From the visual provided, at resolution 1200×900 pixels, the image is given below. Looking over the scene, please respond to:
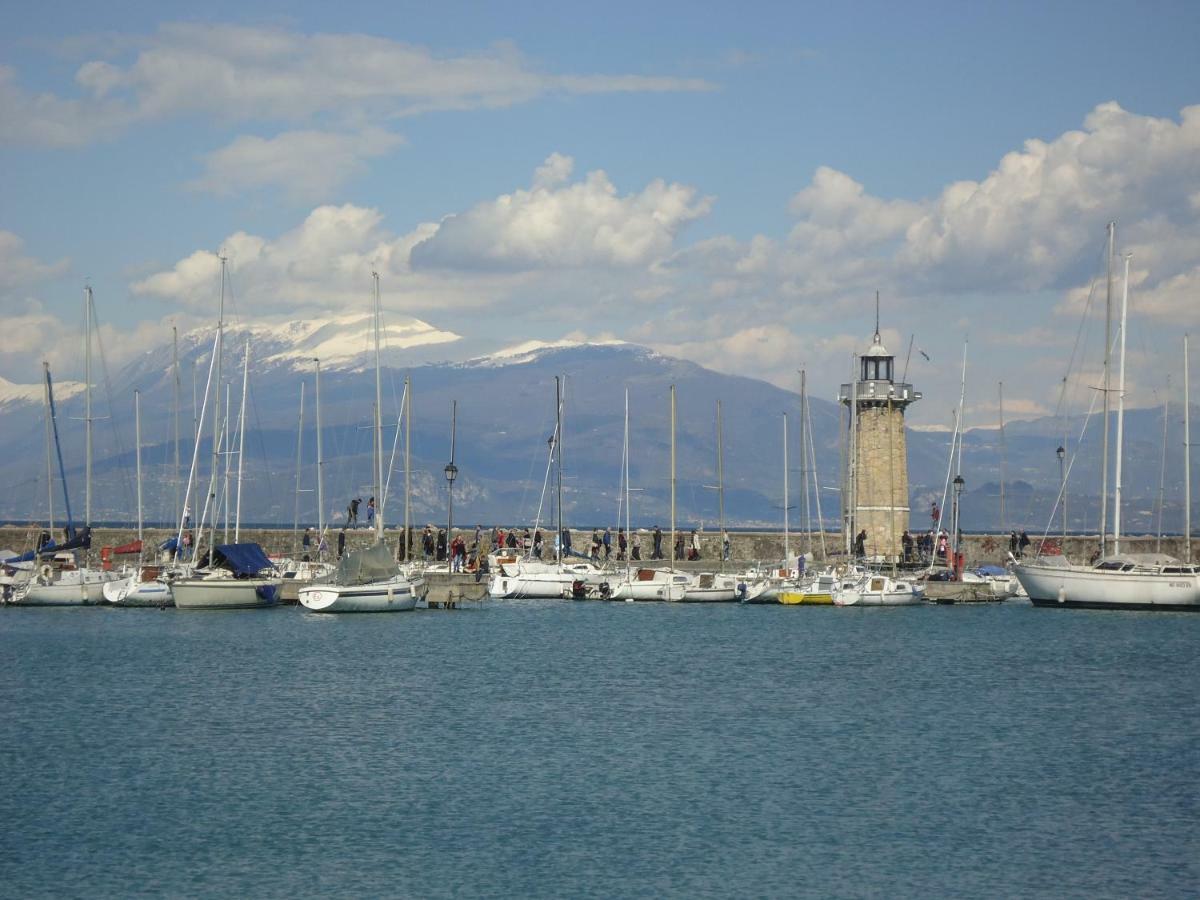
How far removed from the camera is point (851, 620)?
194 feet

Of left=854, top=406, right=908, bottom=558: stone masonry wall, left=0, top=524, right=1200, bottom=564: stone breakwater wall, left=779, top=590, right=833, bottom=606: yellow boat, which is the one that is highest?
left=854, top=406, right=908, bottom=558: stone masonry wall

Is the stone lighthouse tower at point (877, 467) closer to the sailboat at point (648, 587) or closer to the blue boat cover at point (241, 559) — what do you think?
the sailboat at point (648, 587)

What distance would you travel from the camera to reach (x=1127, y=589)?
189ft

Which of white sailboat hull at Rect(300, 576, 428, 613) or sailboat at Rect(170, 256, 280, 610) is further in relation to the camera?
sailboat at Rect(170, 256, 280, 610)

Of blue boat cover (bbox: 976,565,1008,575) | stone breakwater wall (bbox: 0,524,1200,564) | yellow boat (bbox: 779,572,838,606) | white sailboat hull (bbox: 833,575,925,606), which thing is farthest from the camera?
stone breakwater wall (bbox: 0,524,1200,564)

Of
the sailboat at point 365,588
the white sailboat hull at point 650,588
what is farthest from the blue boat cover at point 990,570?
the sailboat at point 365,588

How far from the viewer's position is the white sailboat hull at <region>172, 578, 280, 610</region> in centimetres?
5931

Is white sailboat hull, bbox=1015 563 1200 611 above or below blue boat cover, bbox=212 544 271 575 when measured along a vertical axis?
below

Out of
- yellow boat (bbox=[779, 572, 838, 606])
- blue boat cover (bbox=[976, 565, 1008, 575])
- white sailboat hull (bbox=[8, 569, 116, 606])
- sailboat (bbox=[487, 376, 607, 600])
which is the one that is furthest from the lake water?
blue boat cover (bbox=[976, 565, 1008, 575])

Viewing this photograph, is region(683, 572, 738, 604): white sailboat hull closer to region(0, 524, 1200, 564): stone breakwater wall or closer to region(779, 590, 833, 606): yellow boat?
region(779, 590, 833, 606): yellow boat

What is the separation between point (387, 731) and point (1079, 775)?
13.0 meters

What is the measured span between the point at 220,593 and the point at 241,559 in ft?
5.06

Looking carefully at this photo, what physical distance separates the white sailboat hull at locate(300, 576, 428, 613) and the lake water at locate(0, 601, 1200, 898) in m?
4.88

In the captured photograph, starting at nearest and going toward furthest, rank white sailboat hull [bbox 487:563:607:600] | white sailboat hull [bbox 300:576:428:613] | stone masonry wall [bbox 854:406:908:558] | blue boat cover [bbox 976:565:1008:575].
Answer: white sailboat hull [bbox 300:576:428:613], white sailboat hull [bbox 487:563:607:600], blue boat cover [bbox 976:565:1008:575], stone masonry wall [bbox 854:406:908:558]
